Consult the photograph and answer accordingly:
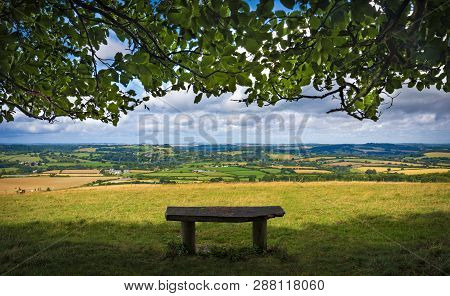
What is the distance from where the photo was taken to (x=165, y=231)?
11.3 meters

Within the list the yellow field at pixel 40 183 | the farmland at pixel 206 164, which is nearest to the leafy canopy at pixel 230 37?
the farmland at pixel 206 164

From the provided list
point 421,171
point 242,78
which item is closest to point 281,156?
point 242,78

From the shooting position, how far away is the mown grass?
716cm

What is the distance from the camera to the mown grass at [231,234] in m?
7.16

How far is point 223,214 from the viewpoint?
7785mm

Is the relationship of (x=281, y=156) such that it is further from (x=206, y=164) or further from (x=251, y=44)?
(x=251, y=44)

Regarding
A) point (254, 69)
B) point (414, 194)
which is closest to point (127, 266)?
point (254, 69)

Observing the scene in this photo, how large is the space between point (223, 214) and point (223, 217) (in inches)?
9.1

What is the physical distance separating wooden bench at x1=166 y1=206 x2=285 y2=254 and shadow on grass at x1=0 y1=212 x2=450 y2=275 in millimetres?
350

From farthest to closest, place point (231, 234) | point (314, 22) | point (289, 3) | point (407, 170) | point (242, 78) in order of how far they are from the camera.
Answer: point (407, 170) < point (231, 234) < point (242, 78) < point (314, 22) < point (289, 3)

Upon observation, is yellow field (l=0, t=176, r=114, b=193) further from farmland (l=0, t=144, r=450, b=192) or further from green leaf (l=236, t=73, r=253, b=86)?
green leaf (l=236, t=73, r=253, b=86)

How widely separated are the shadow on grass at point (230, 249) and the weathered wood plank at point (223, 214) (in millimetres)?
923

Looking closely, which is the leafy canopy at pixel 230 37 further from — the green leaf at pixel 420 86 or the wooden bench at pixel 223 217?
the wooden bench at pixel 223 217

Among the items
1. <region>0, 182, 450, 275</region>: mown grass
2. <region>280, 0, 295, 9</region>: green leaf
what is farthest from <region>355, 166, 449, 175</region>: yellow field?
<region>280, 0, 295, 9</region>: green leaf
